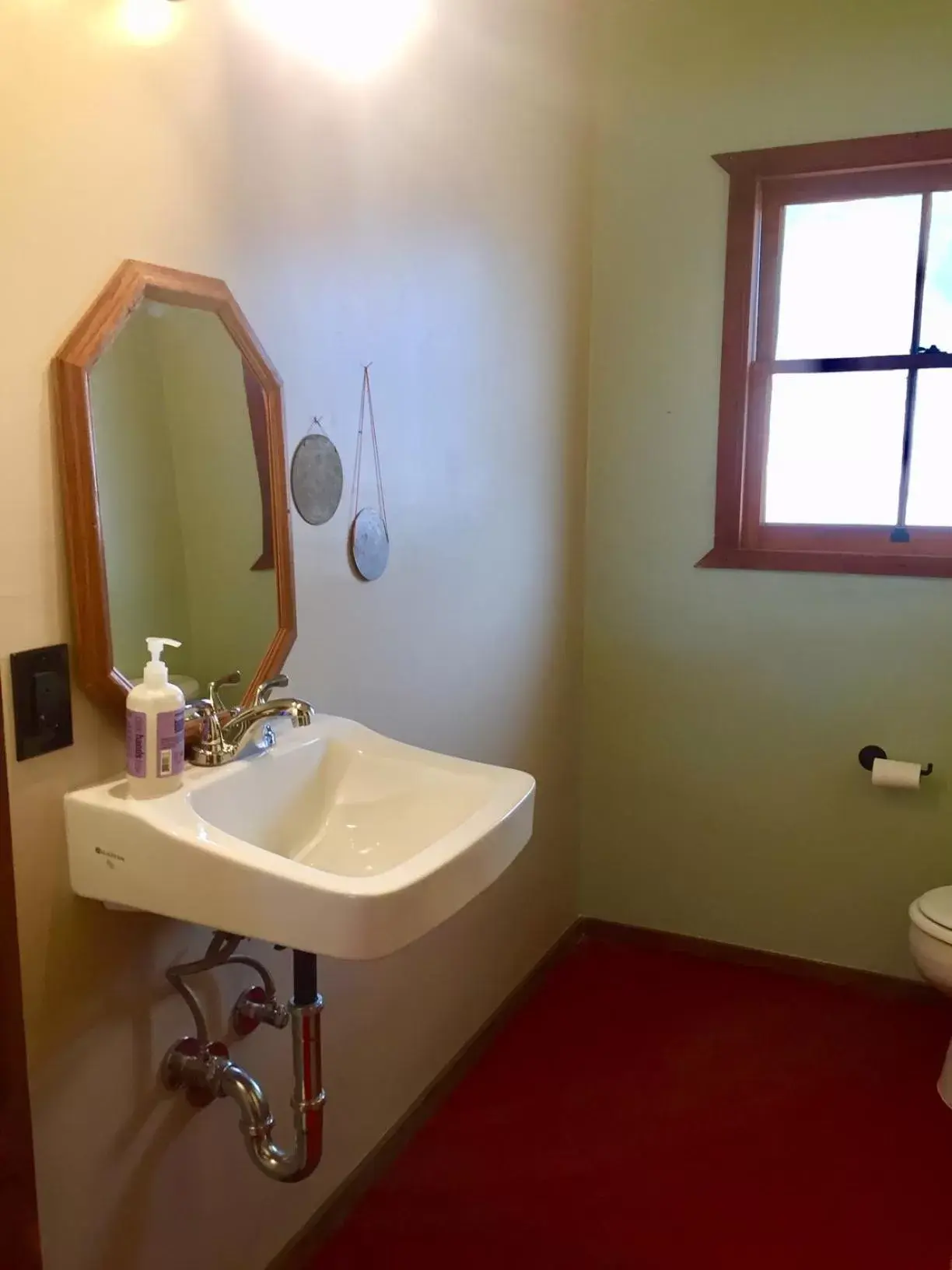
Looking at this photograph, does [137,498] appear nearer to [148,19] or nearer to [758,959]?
[148,19]

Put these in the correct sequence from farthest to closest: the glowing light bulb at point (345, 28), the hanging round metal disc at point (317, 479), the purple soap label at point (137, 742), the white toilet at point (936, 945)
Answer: the white toilet at point (936, 945) → the hanging round metal disc at point (317, 479) → the glowing light bulb at point (345, 28) → the purple soap label at point (137, 742)

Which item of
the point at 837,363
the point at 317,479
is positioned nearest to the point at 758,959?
the point at 837,363

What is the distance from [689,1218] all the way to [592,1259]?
0.21 metres

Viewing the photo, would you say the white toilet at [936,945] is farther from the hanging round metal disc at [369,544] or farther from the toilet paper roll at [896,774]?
the hanging round metal disc at [369,544]

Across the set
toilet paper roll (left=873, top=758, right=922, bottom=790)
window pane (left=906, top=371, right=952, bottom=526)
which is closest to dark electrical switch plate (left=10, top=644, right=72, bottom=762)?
toilet paper roll (left=873, top=758, right=922, bottom=790)

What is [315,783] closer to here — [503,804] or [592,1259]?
[503,804]

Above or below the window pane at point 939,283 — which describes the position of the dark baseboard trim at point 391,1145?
below

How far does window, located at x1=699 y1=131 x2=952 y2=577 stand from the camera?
2.42 meters

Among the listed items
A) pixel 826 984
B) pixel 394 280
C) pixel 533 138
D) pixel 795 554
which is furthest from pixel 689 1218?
pixel 533 138

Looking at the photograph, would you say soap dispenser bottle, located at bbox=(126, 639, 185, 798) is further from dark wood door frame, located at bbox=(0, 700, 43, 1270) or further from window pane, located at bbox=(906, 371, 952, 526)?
window pane, located at bbox=(906, 371, 952, 526)

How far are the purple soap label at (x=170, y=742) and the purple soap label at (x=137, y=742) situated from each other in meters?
0.02

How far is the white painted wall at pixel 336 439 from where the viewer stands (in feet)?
3.83

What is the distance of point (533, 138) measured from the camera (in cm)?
228

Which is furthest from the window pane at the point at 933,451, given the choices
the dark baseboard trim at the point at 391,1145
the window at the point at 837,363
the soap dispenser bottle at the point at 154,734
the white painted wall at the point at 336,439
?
the soap dispenser bottle at the point at 154,734
